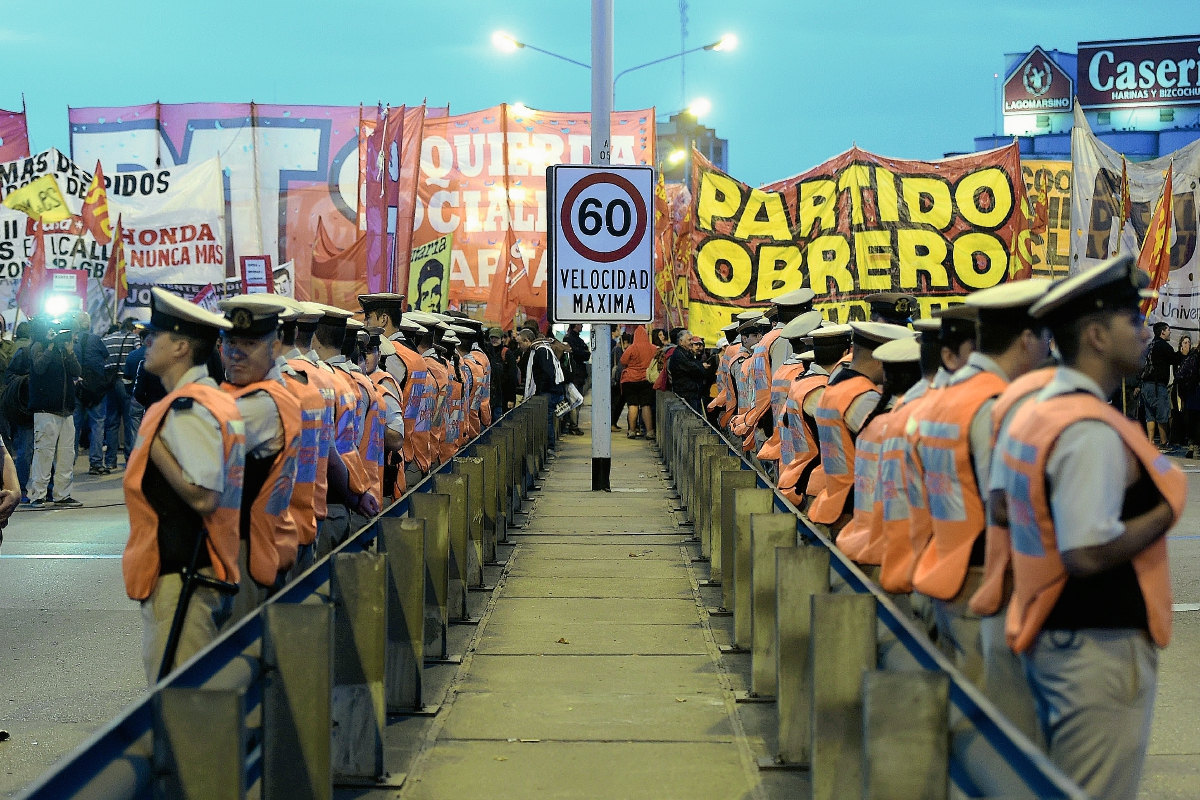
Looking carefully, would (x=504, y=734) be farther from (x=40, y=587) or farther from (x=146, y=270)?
(x=146, y=270)

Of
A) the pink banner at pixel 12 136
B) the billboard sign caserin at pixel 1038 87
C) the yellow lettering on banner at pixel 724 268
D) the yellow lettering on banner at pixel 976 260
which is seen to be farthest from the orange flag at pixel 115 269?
the billboard sign caserin at pixel 1038 87

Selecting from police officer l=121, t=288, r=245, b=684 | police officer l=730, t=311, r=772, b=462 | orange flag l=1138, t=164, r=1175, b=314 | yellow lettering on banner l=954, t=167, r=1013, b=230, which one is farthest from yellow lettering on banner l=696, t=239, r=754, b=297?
police officer l=121, t=288, r=245, b=684

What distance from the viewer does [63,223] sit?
85.3 ft

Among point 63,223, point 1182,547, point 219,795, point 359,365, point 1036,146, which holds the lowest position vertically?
point 1182,547

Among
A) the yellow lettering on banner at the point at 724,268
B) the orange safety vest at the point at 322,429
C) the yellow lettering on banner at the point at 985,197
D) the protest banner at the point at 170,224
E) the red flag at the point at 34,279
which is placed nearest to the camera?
the orange safety vest at the point at 322,429

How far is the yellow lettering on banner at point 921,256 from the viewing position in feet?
71.7

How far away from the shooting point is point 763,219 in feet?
72.1

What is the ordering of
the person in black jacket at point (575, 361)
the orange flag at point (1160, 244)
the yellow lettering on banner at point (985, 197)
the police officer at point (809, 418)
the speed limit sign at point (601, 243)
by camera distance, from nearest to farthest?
the police officer at point (809, 418)
the speed limit sign at point (601, 243)
the orange flag at point (1160, 244)
the yellow lettering on banner at point (985, 197)
the person in black jacket at point (575, 361)

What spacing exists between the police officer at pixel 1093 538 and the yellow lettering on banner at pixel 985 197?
19061mm

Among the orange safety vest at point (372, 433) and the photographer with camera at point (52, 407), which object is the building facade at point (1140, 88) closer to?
the photographer with camera at point (52, 407)

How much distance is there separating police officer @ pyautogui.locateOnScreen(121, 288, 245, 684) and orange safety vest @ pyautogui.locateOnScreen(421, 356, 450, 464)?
6970 mm

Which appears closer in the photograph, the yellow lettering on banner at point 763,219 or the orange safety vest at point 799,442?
the orange safety vest at point 799,442

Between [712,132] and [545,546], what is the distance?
121 meters

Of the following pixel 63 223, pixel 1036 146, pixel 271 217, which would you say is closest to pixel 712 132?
pixel 1036 146
